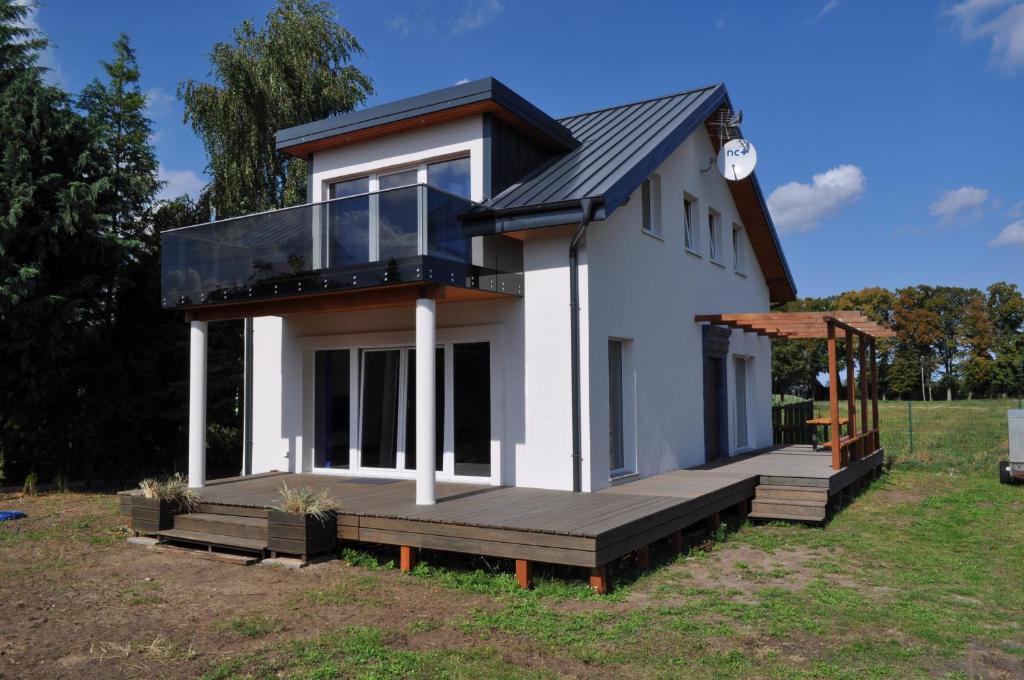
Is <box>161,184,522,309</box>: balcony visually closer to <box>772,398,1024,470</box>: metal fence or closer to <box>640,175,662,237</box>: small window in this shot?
<box>640,175,662,237</box>: small window

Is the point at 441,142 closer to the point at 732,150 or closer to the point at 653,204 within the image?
the point at 653,204

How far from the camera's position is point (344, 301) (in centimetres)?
960

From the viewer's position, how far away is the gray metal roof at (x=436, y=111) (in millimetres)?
10430

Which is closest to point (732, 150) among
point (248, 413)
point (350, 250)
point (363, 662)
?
point (350, 250)

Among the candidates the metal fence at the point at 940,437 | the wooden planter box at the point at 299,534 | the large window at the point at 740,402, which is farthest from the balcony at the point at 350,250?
the metal fence at the point at 940,437

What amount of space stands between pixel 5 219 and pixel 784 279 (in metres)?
16.1

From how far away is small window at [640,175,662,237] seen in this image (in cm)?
1218

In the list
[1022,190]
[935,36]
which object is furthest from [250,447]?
[1022,190]

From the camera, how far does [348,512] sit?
808 cm

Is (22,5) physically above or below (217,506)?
above

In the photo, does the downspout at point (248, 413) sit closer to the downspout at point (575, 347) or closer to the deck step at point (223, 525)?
the deck step at point (223, 525)

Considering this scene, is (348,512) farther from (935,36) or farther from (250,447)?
(935,36)

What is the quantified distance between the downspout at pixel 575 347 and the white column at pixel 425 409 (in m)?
1.93

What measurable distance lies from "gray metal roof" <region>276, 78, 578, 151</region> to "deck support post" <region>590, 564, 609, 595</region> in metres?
6.45
